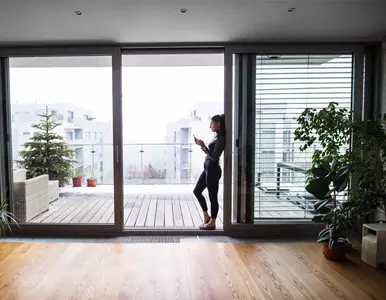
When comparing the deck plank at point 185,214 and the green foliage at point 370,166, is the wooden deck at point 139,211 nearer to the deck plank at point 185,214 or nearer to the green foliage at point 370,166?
the deck plank at point 185,214

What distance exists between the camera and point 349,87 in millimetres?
3502

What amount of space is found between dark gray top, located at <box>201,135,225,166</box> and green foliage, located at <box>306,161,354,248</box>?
1.10 meters

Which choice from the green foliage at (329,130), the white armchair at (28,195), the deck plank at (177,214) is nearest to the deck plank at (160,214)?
the deck plank at (177,214)

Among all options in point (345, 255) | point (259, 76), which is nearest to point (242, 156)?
point (259, 76)

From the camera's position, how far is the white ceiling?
2.39 m

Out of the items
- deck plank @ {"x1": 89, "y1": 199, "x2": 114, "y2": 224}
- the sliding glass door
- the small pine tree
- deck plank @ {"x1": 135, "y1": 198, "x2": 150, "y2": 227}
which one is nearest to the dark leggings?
the sliding glass door

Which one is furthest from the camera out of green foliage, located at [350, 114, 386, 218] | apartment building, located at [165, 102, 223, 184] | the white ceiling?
apartment building, located at [165, 102, 223, 184]

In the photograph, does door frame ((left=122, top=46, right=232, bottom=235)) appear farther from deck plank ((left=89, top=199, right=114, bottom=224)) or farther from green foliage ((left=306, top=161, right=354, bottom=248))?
green foliage ((left=306, top=161, right=354, bottom=248))

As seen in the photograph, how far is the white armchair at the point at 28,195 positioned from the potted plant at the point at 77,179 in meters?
0.34

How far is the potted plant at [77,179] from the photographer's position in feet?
12.9

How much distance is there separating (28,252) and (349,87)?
13.6 feet

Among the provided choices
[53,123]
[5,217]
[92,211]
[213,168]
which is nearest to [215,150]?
[213,168]

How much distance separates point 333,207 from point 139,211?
9.30ft

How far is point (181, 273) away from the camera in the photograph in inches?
102
